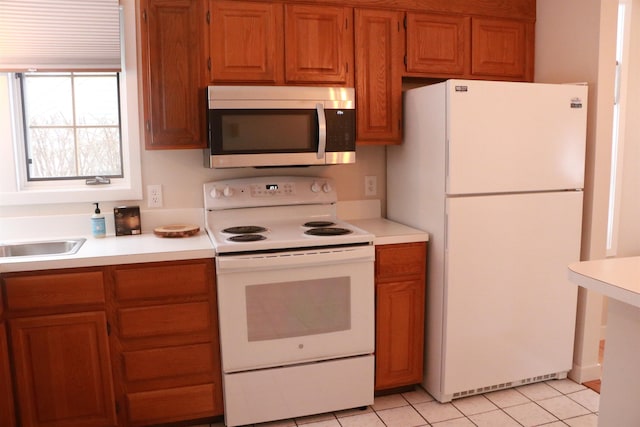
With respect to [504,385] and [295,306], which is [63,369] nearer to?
[295,306]

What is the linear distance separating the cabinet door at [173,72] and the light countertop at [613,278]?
5.83 ft

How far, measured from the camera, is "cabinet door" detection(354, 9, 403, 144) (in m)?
2.76

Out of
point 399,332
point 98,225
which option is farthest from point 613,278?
point 98,225

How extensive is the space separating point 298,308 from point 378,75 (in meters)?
1.30

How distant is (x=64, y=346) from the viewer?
2242 millimetres

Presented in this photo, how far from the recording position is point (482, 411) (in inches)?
102

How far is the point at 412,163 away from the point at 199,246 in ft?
3.99

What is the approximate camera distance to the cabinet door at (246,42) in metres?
2.54

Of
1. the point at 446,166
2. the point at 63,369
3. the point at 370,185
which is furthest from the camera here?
the point at 370,185

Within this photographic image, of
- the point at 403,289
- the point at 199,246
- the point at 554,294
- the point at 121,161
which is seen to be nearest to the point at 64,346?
the point at 199,246

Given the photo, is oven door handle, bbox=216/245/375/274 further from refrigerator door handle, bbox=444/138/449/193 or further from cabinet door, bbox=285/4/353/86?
cabinet door, bbox=285/4/353/86

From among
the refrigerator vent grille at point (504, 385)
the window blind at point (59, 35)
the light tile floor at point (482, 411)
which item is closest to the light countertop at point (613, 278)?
the light tile floor at point (482, 411)

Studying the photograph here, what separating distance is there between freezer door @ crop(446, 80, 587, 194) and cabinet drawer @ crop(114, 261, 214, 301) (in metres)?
1.23

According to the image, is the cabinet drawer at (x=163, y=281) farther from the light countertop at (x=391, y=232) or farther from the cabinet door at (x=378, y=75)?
the cabinet door at (x=378, y=75)
